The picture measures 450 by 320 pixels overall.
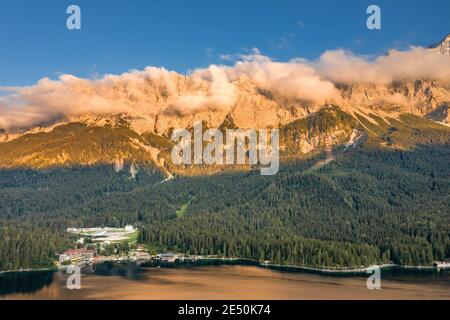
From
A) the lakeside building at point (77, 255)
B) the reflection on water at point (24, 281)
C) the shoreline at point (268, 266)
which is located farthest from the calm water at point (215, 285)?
the lakeside building at point (77, 255)

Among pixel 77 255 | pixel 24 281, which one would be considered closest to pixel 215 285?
pixel 24 281

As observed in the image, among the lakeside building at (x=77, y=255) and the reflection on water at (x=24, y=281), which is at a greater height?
the lakeside building at (x=77, y=255)

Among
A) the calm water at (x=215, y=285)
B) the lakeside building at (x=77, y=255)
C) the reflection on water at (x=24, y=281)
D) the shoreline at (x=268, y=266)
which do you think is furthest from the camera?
the lakeside building at (x=77, y=255)

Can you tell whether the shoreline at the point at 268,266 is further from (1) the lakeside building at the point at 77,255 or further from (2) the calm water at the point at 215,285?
(2) the calm water at the point at 215,285

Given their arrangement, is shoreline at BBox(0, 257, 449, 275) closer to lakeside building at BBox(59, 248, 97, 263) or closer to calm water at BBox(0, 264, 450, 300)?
lakeside building at BBox(59, 248, 97, 263)

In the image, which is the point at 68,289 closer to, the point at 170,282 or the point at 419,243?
the point at 170,282

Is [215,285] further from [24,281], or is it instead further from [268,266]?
[24,281]

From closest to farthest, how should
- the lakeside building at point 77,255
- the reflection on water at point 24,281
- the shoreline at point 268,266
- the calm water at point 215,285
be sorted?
the calm water at point 215,285
the reflection on water at point 24,281
the shoreline at point 268,266
the lakeside building at point 77,255
